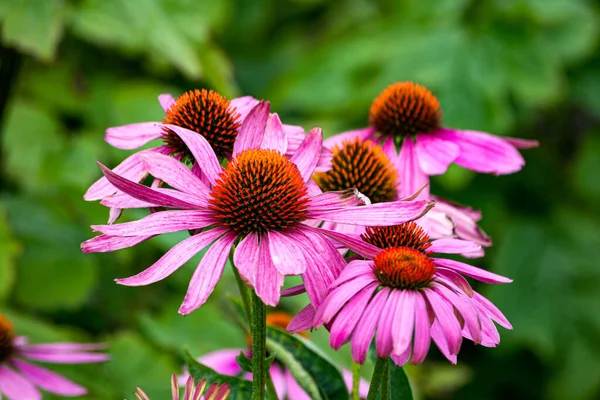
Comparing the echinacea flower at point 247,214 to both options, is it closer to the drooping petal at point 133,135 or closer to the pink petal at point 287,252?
the pink petal at point 287,252

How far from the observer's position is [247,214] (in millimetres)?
665

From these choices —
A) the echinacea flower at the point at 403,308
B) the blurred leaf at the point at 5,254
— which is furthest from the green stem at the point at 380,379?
the blurred leaf at the point at 5,254

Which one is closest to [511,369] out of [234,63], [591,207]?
[591,207]

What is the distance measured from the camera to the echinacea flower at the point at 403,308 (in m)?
0.57

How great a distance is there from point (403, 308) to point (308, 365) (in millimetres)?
224

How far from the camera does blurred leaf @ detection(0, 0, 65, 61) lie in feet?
4.29

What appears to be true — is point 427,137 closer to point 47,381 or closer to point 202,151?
point 202,151

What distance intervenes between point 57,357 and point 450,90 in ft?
4.57

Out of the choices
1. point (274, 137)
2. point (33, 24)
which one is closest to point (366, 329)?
point (274, 137)

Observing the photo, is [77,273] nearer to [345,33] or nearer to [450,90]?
[450,90]

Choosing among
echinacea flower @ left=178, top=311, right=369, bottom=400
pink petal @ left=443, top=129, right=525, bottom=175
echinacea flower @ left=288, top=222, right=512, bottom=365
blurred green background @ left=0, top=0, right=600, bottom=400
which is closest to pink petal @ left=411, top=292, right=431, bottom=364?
echinacea flower @ left=288, top=222, right=512, bottom=365

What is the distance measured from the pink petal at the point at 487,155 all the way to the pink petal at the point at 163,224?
13.0 inches

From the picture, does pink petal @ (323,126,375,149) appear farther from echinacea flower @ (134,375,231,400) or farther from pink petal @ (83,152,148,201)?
echinacea flower @ (134,375,231,400)

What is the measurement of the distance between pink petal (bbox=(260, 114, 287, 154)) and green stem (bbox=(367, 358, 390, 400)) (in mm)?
214
